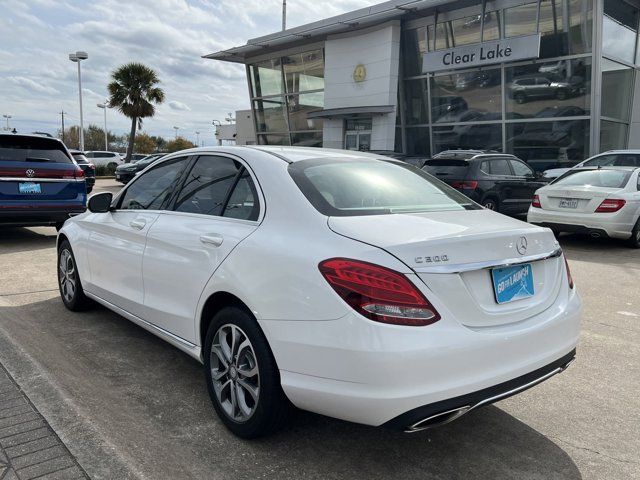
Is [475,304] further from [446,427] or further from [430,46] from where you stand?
[430,46]

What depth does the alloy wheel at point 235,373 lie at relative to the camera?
8.99 ft

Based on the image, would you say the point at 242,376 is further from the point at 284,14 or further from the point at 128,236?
the point at 284,14

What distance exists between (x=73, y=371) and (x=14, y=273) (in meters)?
3.70

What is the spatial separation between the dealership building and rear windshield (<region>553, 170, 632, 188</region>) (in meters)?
9.16

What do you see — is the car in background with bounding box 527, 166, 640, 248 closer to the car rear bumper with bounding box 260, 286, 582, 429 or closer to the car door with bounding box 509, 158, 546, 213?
the car door with bounding box 509, 158, 546, 213

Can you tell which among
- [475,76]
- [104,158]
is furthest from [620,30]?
[104,158]

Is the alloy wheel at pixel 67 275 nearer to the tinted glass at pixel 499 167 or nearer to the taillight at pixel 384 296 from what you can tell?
the taillight at pixel 384 296

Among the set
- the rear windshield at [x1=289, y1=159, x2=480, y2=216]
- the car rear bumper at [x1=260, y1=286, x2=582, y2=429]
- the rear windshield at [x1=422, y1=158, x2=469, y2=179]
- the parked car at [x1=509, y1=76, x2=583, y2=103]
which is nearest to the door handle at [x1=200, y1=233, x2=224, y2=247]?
the rear windshield at [x1=289, y1=159, x2=480, y2=216]

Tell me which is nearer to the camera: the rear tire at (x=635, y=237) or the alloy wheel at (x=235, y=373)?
the alloy wheel at (x=235, y=373)

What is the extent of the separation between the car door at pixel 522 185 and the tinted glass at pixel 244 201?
32.3ft

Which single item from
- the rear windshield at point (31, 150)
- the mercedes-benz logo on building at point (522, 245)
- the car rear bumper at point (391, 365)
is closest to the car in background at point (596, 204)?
the mercedes-benz logo on building at point (522, 245)

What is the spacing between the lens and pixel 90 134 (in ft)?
274

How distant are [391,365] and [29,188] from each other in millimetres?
7862

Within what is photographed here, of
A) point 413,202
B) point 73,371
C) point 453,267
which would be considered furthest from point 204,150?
point 453,267
